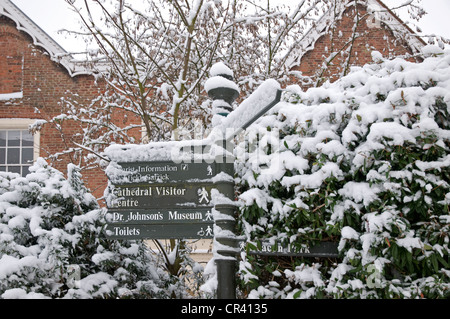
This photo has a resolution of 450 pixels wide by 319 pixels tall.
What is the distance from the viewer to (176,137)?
6.10 metres

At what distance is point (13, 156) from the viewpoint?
34.7 feet

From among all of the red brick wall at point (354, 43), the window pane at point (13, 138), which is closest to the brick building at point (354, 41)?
the red brick wall at point (354, 43)

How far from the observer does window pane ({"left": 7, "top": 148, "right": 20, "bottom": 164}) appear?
10570 millimetres

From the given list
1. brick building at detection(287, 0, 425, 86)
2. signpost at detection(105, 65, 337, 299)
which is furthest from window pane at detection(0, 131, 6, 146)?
signpost at detection(105, 65, 337, 299)

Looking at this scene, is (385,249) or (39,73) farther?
(39,73)

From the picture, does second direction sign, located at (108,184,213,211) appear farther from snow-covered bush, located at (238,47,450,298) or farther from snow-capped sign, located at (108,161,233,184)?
snow-covered bush, located at (238,47,450,298)

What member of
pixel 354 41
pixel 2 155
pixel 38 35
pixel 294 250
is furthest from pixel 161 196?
pixel 38 35

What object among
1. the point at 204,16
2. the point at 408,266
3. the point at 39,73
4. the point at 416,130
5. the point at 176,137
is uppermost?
the point at 39,73

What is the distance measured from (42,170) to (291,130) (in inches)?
105

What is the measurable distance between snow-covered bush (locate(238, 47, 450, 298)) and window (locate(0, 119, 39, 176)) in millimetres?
8089
